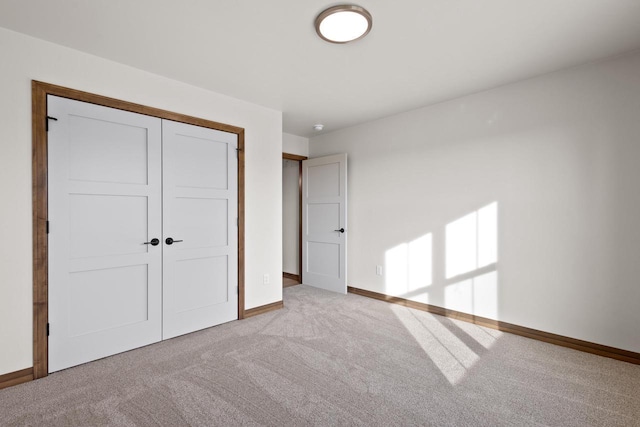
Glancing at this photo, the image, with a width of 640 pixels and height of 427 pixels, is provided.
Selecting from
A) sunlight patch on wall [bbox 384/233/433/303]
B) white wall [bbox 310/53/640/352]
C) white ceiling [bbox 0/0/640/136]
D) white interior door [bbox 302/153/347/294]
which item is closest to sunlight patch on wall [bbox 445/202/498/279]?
white wall [bbox 310/53/640/352]

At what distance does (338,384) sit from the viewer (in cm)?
217

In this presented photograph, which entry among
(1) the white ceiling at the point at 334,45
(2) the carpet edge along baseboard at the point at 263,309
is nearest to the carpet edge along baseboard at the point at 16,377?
(2) the carpet edge along baseboard at the point at 263,309

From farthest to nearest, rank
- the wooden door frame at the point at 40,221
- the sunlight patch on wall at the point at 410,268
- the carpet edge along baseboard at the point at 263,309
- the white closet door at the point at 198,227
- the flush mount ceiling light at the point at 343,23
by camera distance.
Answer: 1. the sunlight patch on wall at the point at 410,268
2. the carpet edge along baseboard at the point at 263,309
3. the white closet door at the point at 198,227
4. the wooden door frame at the point at 40,221
5. the flush mount ceiling light at the point at 343,23

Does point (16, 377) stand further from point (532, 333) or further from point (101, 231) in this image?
point (532, 333)

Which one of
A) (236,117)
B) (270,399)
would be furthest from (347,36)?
(270,399)

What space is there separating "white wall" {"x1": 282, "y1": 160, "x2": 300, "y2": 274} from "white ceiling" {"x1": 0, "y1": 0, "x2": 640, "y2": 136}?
8.08 feet

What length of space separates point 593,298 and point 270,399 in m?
2.83

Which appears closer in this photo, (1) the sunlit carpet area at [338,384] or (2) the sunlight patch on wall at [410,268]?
(1) the sunlit carpet area at [338,384]

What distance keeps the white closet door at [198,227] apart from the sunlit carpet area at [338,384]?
0.91 feet

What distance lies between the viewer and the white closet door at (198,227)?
3016 millimetres

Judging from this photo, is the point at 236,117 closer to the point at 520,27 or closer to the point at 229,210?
the point at 229,210

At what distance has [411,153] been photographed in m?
3.98

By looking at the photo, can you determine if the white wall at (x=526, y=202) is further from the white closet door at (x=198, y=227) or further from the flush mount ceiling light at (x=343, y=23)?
the white closet door at (x=198, y=227)

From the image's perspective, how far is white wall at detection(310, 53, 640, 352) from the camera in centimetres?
257
